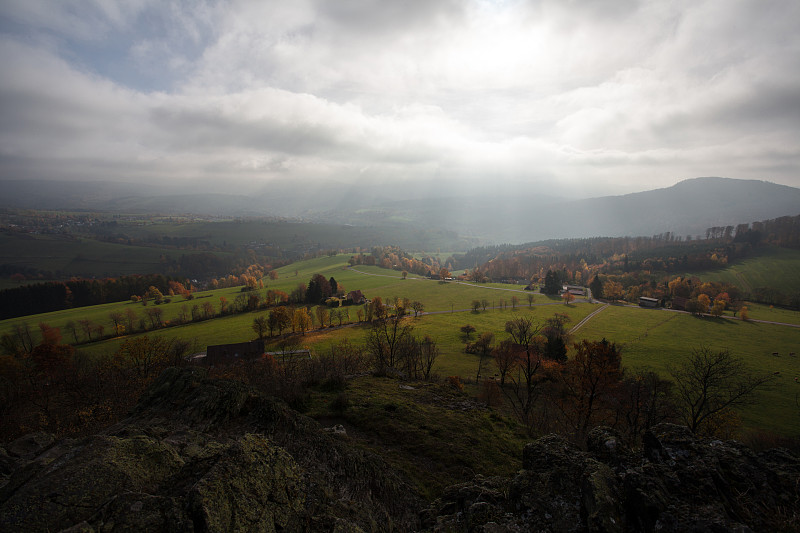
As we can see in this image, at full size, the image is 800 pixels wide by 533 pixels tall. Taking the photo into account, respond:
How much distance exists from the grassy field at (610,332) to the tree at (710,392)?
2961mm

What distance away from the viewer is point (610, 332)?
71.3 m

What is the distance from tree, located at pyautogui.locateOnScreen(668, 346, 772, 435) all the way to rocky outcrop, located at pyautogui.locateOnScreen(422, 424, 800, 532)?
13.9 meters

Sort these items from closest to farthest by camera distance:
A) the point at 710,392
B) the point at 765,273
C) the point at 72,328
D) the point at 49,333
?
the point at 710,392
the point at 49,333
the point at 72,328
the point at 765,273

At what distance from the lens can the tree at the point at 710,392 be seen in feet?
86.9

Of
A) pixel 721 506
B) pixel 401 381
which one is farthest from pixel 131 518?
pixel 401 381

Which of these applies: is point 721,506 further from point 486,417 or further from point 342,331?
point 342,331

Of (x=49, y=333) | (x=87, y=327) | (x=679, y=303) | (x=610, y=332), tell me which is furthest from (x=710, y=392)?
(x=49, y=333)

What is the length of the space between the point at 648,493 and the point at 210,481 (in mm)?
8945

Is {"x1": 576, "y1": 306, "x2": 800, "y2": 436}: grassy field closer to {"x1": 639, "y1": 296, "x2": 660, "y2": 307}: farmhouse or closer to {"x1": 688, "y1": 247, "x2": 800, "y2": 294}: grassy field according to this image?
{"x1": 639, "y1": 296, "x2": 660, "y2": 307}: farmhouse

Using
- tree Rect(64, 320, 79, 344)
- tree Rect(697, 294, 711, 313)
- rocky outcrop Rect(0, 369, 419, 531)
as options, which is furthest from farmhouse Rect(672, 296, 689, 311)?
tree Rect(64, 320, 79, 344)

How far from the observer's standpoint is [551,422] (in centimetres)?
2948

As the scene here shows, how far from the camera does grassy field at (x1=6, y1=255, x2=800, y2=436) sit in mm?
46781

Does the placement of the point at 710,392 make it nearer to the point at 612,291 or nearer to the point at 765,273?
the point at 612,291

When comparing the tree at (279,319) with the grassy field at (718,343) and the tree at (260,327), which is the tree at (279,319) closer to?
the tree at (260,327)
